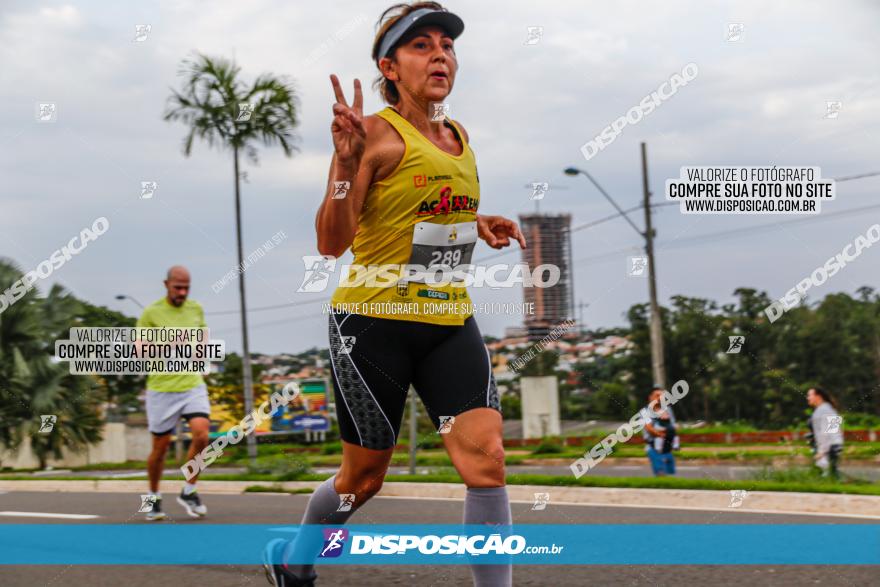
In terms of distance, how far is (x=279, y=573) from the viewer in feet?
12.6

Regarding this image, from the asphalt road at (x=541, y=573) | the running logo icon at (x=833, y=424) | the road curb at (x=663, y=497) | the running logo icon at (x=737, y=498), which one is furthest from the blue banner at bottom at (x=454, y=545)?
the running logo icon at (x=833, y=424)

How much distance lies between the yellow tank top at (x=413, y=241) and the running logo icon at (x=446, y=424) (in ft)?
1.06

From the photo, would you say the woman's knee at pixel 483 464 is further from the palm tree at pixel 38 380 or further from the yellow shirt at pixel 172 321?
the palm tree at pixel 38 380

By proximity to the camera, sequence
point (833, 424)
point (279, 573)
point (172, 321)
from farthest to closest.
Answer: point (833, 424) → point (172, 321) → point (279, 573)

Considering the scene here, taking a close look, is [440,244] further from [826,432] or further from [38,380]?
[38,380]

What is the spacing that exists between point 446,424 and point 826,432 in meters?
→ 8.79

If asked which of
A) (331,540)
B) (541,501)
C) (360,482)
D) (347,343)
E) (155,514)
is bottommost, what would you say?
(541,501)

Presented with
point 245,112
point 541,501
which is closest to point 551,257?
point 245,112

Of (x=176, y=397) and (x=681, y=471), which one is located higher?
(x=176, y=397)

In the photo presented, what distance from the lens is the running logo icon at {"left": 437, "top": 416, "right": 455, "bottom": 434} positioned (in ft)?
10.7

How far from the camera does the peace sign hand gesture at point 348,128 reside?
10.2 feet

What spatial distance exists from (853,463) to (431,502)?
29.5 feet

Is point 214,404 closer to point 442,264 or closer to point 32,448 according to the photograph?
point 32,448

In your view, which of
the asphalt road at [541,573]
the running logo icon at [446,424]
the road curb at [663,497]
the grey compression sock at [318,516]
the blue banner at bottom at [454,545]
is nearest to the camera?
the running logo icon at [446,424]
